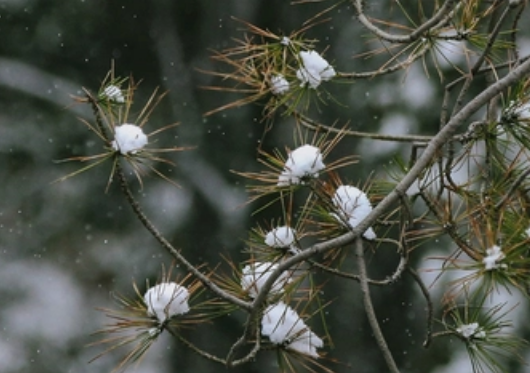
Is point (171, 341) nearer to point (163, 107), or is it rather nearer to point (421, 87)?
point (163, 107)

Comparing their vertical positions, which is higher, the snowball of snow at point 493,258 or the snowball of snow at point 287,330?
the snowball of snow at point 287,330

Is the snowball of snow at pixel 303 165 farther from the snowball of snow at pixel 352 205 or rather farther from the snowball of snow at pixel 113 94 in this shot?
the snowball of snow at pixel 113 94

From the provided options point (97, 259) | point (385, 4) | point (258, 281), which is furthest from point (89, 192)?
point (258, 281)

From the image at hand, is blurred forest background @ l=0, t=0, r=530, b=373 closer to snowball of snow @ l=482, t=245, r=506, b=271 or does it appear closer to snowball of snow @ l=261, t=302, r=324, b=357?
snowball of snow @ l=261, t=302, r=324, b=357

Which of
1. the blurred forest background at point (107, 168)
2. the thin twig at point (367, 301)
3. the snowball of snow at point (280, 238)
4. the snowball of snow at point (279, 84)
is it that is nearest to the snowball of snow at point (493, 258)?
the thin twig at point (367, 301)

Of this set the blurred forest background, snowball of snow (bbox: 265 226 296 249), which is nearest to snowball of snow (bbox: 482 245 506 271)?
snowball of snow (bbox: 265 226 296 249)

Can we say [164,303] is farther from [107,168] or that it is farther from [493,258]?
[107,168]

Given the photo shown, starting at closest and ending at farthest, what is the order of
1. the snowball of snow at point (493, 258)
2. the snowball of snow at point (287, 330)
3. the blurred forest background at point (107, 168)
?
the snowball of snow at point (493, 258)
the snowball of snow at point (287, 330)
the blurred forest background at point (107, 168)
